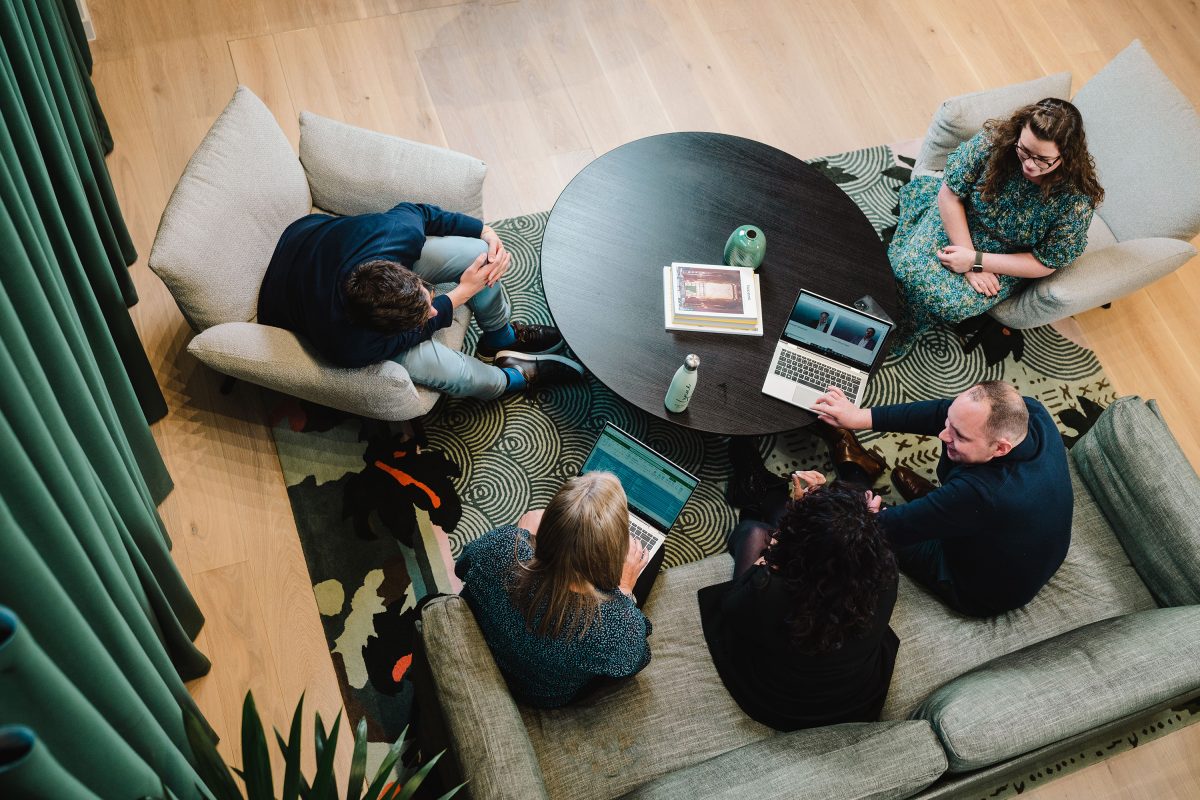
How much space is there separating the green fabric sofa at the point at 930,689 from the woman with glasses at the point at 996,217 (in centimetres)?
60

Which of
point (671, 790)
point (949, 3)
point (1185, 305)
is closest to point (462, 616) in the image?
point (671, 790)

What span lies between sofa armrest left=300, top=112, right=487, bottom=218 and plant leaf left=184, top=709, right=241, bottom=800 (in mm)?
1733

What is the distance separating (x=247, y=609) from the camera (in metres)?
2.60

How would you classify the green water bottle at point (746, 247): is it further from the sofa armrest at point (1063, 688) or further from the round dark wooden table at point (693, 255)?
the sofa armrest at point (1063, 688)

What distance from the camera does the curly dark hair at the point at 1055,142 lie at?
2.62 metres

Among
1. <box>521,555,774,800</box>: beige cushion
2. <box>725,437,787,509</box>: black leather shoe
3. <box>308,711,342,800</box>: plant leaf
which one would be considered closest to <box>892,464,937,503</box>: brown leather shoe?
<box>725,437,787,509</box>: black leather shoe

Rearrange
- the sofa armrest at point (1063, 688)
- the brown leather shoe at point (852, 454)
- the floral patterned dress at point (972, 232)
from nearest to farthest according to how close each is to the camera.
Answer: the sofa armrest at point (1063, 688), the floral patterned dress at point (972, 232), the brown leather shoe at point (852, 454)

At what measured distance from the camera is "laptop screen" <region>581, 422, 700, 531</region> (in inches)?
97.2

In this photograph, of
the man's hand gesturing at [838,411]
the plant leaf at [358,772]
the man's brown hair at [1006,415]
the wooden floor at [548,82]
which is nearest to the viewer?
the plant leaf at [358,772]

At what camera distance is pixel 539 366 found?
2.99m

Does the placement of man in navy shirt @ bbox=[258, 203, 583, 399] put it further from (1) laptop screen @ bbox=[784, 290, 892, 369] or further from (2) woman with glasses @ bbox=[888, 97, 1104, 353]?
(2) woman with glasses @ bbox=[888, 97, 1104, 353]

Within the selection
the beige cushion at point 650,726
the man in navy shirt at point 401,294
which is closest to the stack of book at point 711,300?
the man in navy shirt at point 401,294

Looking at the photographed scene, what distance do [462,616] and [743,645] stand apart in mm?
733

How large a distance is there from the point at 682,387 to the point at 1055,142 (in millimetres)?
1381
